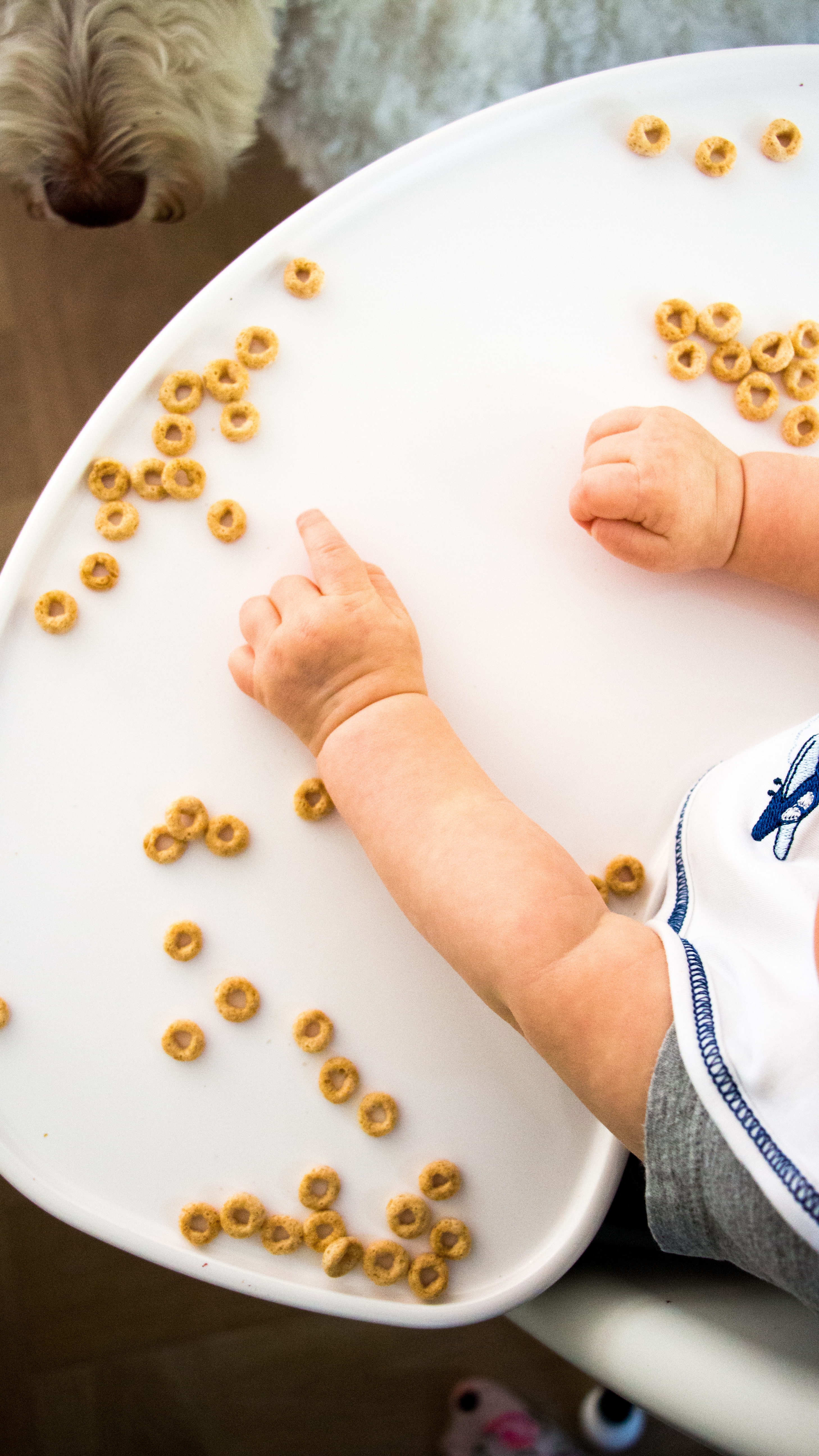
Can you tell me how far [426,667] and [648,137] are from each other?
1.04 ft

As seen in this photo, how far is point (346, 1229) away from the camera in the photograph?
1.66 feet

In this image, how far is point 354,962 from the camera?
0.51 m

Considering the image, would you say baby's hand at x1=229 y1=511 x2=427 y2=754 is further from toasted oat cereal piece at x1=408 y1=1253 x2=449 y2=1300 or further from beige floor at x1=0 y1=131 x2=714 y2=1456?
beige floor at x1=0 y1=131 x2=714 y2=1456

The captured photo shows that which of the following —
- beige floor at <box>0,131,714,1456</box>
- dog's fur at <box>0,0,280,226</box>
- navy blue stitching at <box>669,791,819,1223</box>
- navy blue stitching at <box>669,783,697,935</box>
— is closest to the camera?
navy blue stitching at <box>669,791,819,1223</box>

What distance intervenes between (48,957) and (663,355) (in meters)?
0.46

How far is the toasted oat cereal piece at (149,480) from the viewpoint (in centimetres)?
51

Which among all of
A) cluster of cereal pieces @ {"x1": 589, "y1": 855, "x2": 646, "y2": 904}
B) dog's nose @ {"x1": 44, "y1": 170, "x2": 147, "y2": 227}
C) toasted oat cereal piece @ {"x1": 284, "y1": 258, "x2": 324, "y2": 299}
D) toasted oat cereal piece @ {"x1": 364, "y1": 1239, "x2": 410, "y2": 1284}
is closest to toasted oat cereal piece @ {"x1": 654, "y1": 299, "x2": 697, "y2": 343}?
toasted oat cereal piece @ {"x1": 284, "y1": 258, "x2": 324, "y2": 299}

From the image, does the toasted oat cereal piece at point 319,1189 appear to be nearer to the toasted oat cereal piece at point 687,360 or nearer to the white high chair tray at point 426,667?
the white high chair tray at point 426,667

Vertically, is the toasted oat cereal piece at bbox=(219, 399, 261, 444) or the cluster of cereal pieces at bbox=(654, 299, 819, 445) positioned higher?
the cluster of cereal pieces at bbox=(654, 299, 819, 445)

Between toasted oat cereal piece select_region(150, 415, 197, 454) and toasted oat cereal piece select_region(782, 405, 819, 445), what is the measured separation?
32cm

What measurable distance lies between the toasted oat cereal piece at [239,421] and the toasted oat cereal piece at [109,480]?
0.19 ft

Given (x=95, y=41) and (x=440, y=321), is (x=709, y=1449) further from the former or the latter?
(x=95, y=41)

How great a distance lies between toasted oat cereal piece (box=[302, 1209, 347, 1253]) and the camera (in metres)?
0.50

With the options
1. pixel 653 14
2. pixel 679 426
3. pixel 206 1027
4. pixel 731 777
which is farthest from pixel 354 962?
pixel 653 14
